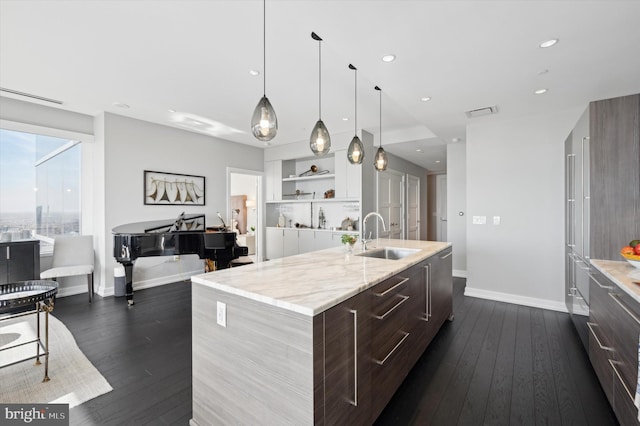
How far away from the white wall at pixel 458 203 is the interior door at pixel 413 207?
5.47ft

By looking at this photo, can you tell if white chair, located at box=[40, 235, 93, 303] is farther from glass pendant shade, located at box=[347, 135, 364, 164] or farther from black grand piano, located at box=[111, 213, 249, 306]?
glass pendant shade, located at box=[347, 135, 364, 164]

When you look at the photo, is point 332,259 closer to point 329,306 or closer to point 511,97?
point 329,306

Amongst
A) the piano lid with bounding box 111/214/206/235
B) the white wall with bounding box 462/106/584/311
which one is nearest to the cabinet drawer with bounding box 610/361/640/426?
the white wall with bounding box 462/106/584/311

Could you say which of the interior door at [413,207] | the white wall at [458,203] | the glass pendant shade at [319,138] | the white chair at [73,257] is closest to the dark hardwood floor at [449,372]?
the white chair at [73,257]

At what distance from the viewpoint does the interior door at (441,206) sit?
27.1 feet

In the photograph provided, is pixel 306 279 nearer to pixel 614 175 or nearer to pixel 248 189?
pixel 614 175

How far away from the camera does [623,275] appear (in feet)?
6.01

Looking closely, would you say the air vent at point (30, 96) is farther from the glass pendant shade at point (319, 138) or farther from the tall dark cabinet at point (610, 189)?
the tall dark cabinet at point (610, 189)

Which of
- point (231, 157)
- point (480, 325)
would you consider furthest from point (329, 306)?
point (231, 157)

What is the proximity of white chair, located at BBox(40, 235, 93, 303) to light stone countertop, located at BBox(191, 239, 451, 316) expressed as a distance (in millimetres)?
3448

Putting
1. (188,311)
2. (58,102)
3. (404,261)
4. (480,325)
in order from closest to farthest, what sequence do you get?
(404,261) → (480,325) → (188,311) → (58,102)

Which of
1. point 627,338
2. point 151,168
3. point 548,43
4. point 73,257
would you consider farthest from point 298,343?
point 151,168

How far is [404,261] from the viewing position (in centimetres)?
223

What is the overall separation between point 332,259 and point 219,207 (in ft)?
13.4
